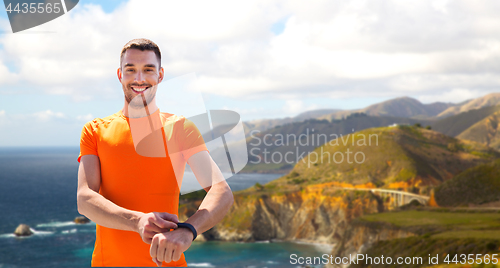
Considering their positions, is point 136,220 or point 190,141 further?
point 190,141

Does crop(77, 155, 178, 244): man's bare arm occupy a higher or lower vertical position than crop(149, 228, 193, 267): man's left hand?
higher

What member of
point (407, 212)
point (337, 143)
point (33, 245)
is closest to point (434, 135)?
point (337, 143)

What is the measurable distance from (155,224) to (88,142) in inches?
37.2

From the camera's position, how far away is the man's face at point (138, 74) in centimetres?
280

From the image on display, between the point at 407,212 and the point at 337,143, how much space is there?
54.1 metres

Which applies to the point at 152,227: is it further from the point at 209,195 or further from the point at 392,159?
the point at 392,159

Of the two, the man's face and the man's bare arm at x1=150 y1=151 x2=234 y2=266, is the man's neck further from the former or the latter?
the man's bare arm at x1=150 y1=151 x2=234 y2=266

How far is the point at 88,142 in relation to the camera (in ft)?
9.18

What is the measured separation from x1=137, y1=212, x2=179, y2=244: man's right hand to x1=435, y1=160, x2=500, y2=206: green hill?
63.5m

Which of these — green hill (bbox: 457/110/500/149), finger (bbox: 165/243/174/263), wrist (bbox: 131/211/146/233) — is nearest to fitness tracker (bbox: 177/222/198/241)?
finger (bbox: 165/243/174/263)

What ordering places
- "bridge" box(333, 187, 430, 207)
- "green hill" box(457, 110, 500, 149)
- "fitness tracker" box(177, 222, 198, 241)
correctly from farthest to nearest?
"green hill" box(457, 110, 500, 149)
"bridge" box(333, 187, 430, 207)
"fitness tracker" box(177, 222, 198, 241)

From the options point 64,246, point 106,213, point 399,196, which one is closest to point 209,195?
point 106,213

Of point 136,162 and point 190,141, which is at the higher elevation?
point 190,141

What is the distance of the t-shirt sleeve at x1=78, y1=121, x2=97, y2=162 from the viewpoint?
9.11 ft
